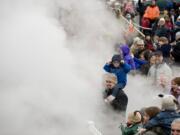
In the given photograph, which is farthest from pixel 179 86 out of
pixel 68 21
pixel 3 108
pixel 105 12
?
pixel 105 12

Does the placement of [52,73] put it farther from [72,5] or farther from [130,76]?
[72,5]

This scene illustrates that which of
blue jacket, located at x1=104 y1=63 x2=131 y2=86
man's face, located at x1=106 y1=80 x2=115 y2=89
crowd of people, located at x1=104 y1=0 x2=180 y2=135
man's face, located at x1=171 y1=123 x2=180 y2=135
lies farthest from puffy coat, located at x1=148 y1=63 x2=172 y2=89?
man's face, located at x1=171 y1=123 x2=180 y2=135

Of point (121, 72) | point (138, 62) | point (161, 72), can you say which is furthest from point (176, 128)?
point (138, 62)

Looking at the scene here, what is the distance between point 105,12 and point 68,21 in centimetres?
191

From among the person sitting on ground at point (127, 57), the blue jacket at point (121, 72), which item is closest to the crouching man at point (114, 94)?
the blue jacket at point (121, 72)

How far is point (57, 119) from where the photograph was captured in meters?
7.57

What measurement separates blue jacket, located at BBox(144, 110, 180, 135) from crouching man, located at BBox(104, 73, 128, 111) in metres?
1.60

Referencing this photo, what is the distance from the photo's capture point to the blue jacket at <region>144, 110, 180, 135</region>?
6066 millimetres

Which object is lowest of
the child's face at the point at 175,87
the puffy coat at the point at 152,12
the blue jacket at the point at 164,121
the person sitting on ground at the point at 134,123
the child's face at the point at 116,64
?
the blue jacket at the point at 164,121

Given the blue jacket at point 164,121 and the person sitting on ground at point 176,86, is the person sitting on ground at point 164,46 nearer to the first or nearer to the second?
the person sitting on ground at point 176,86

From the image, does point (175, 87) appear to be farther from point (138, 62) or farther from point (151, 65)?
point (138, 62)

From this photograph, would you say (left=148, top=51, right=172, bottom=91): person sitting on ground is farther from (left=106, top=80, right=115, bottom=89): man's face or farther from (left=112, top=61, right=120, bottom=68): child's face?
(left=106, top=80, right=115, bottom=89): man's face

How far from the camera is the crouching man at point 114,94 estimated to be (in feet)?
25.4

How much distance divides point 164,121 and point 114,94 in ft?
5.76
